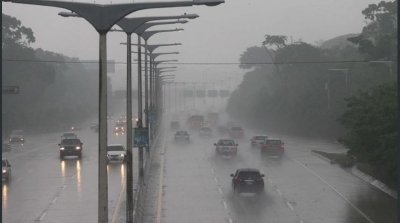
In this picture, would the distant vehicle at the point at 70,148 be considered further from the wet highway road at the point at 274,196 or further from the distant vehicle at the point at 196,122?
the distant vehicle at the point at 196,122

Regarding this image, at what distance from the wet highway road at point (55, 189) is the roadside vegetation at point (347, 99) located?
13.5 metres

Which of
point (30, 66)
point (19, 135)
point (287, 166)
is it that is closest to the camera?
point (287, 166)

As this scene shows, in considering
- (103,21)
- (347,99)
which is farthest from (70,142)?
(103,21)

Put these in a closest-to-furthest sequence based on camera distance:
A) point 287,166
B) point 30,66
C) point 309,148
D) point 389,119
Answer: point 389,119
point 287,166
point 309,148
point 30,66

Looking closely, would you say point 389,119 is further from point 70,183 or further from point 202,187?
point 70,183

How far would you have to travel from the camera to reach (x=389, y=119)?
4400 cm

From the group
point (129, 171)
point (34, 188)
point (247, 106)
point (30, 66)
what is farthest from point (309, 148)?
point (247, 106)

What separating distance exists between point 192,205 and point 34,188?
35.6ft

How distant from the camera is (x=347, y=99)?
177ft

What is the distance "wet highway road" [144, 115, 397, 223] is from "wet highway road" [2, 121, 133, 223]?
278 cm

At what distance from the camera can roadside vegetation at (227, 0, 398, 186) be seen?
45375mm

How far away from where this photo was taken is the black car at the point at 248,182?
135 feet

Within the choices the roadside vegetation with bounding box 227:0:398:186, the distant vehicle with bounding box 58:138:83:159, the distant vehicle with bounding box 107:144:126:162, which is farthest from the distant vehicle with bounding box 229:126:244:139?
the distant vehicle with bounding box 107:144:126:162

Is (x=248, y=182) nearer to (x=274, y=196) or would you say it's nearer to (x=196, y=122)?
(x=274, y=196)
